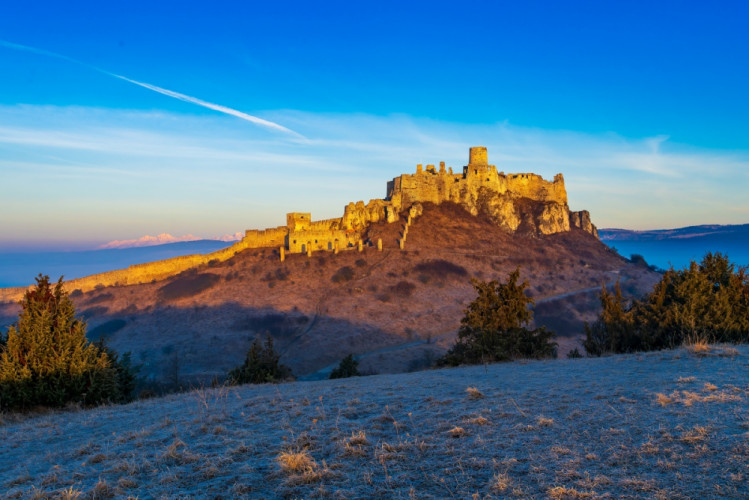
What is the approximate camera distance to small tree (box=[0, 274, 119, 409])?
11.7 metres

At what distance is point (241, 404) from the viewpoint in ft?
31.9

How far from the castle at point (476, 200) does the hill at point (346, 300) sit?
143 inches

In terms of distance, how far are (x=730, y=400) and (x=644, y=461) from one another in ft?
9.79

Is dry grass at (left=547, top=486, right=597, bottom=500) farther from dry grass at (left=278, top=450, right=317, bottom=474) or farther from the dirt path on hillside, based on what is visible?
the dirt path on hillside

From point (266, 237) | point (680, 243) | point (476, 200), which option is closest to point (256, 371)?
point (266, 237)

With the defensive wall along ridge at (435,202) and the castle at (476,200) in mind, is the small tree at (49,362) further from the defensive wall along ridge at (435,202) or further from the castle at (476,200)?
the castle at (476,200)

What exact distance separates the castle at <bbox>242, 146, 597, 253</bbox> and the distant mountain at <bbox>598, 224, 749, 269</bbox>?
146 feet

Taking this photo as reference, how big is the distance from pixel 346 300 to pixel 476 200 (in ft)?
133

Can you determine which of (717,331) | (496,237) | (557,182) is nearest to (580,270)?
(496,237)

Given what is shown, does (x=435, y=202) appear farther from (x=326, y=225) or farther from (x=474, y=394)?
(x=474, y=394)

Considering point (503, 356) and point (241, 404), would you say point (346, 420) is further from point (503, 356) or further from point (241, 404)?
point (503, 356)

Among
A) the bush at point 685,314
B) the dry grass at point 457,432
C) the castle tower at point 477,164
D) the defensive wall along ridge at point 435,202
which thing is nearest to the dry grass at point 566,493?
the dry grass at point 457,432

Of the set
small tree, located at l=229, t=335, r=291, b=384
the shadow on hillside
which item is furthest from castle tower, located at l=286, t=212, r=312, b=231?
small tree, located at l=229, t=335, r=291, b=384

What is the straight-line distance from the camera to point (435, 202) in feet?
289
